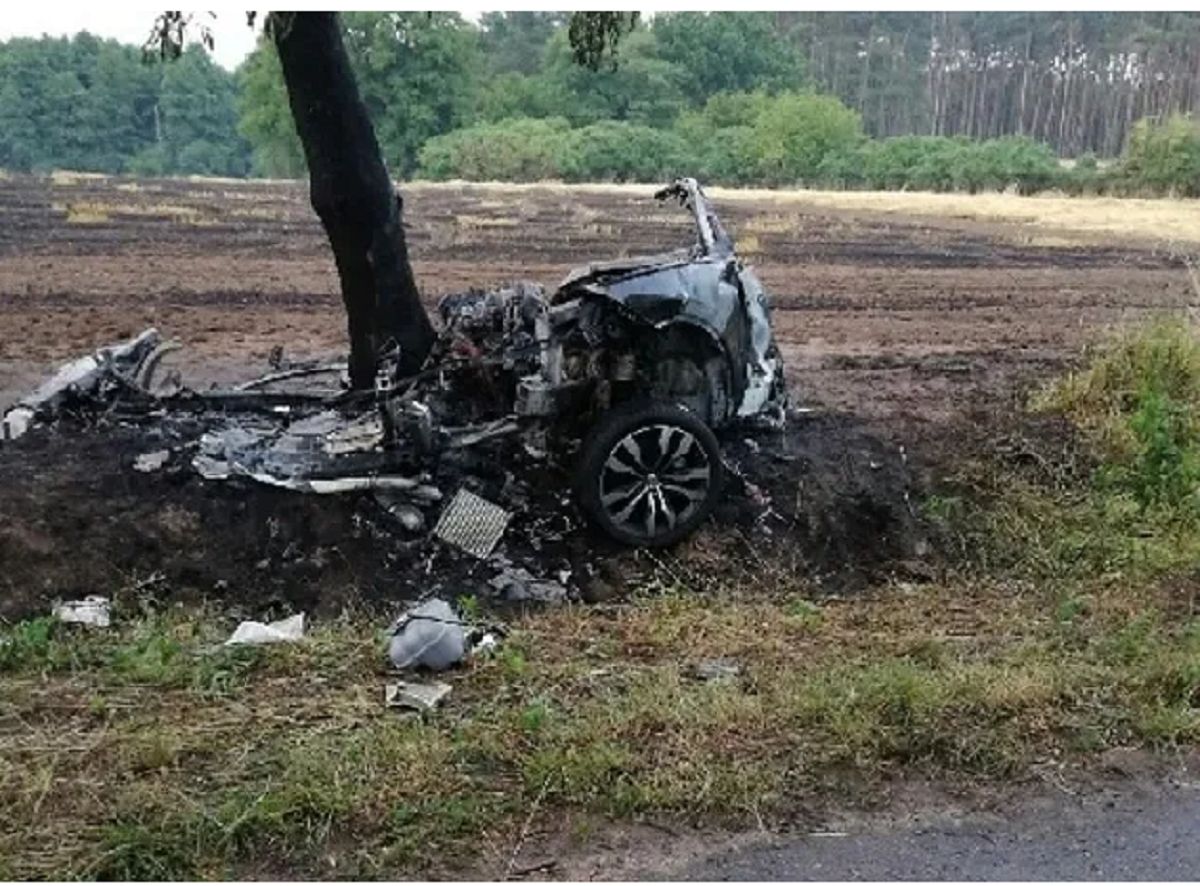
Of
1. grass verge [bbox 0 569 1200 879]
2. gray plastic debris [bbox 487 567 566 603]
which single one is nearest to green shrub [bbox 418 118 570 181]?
gray plastic debris [bbox 487 567 566 603]

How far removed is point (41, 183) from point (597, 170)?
2548 cm

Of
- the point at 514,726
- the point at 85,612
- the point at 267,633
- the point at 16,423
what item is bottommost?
the point at 85,612

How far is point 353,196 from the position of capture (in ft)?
29.6

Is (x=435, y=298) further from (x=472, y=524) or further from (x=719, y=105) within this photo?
(x=719, y=105)

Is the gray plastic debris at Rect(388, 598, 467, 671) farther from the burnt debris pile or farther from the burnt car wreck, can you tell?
the burnt car wreck

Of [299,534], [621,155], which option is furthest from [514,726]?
[621,155]

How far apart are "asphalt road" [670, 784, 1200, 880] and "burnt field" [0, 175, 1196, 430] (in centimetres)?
546

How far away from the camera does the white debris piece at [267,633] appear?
19.6 feet

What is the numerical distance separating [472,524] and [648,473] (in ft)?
3.28

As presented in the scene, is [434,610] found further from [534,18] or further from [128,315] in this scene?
[534,18]

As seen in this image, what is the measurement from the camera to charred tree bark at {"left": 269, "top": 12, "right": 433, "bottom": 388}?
8.83 meters

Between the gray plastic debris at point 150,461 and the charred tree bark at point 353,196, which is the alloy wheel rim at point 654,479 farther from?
the gray plastic debris at point 150,461

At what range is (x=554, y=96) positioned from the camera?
83812 millimetres

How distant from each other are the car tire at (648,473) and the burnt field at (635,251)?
2.77 metres
